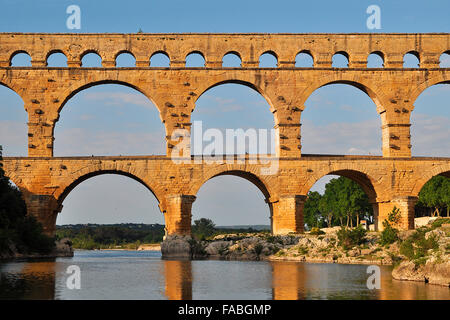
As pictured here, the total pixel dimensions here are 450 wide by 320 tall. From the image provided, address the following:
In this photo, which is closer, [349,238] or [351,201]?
[349,238]

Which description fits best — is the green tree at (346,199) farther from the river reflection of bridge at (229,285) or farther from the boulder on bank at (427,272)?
the boulder on bank at (427,272)

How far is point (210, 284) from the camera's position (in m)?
19.0

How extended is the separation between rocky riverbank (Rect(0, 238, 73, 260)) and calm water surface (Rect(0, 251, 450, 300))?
769 centimetres

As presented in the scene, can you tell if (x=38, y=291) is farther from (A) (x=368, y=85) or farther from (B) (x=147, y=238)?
(B) (x=147, y=238)

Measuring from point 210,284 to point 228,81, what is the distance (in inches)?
805

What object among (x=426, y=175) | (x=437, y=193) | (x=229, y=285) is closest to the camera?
(x=229, y=285)

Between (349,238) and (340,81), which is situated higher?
(340,81)

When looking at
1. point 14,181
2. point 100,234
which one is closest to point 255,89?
point 14,181

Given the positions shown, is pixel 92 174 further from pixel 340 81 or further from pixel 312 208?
pixel 312 208

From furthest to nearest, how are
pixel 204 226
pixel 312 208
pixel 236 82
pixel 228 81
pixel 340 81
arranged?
pixel 204 226 < pixel 312 208 < pixel 340 81 < pixel 236 82 < pixel 228 81

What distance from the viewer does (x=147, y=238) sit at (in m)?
90.6

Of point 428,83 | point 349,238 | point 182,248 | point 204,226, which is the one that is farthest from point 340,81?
point 204,226

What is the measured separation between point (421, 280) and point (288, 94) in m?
20.0

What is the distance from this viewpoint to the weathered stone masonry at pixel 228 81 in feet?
118
